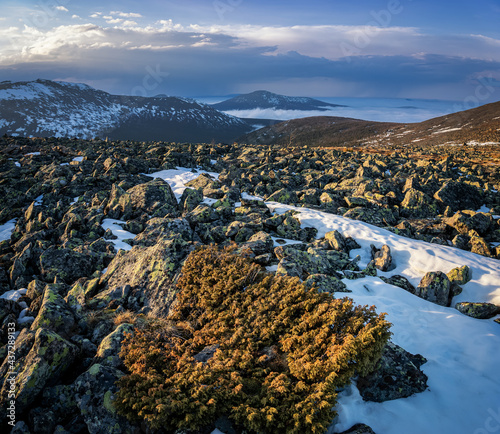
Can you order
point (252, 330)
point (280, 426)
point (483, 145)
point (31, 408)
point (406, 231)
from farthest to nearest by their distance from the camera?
1. point (483, 145)
2. point (406, 231)
3. point (252, 330)
4. point (31, 408)
5. point (280, 426)

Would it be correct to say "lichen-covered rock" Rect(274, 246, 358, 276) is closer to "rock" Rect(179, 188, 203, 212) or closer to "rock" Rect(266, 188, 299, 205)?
"rock" Rect(179, 188, 203, 212)

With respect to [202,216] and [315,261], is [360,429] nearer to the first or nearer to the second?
[315,261]

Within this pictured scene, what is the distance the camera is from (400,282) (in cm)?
1294

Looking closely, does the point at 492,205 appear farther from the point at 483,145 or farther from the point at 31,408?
the point at 483,145

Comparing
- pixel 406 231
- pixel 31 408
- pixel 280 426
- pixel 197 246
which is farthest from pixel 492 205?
pixel 31 408

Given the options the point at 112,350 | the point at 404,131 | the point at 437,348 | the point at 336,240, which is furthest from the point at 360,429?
the point at 404,131

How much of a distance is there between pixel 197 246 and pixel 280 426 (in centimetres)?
815

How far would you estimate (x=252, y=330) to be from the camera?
8062 millimetres

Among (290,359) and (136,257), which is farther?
(136,257)

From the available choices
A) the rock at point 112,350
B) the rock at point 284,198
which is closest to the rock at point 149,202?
the rock at point 284,198

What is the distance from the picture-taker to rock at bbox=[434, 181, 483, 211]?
27.7 meters

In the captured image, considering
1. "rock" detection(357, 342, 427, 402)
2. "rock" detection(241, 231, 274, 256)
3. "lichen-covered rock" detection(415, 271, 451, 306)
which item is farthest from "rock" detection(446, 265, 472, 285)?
"rock" detection(241, 231, 274, 256)

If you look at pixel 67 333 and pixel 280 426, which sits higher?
pixel 280 426

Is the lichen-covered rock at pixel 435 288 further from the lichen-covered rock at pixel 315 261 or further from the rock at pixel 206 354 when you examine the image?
the rock at pixel 206 354
